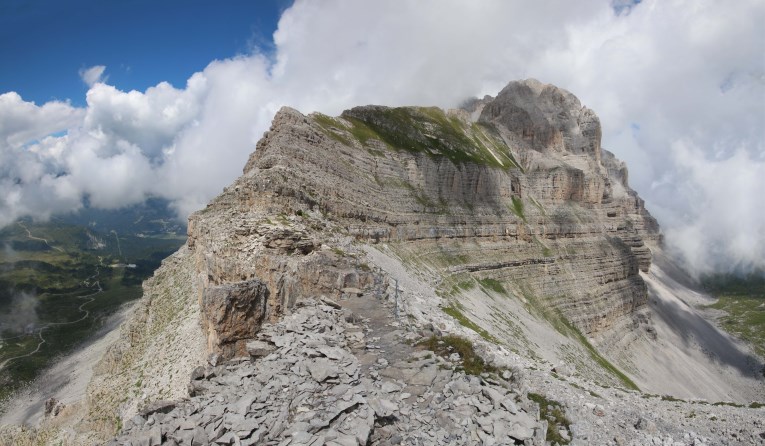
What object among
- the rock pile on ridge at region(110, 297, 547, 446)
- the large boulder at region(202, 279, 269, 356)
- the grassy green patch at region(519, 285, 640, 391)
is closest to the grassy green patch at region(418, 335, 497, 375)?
the rock pile on ridge at region(110, 297, 547, 446)

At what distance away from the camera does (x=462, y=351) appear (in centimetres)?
1499

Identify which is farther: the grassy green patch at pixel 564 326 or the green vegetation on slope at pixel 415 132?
the green vegetation on slope at pixel 415 132

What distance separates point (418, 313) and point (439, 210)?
4909 cm

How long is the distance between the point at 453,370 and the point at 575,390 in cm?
684

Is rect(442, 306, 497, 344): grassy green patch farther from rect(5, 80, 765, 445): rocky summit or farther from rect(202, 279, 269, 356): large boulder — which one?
rect(202, 279, 269, 356): large boulder

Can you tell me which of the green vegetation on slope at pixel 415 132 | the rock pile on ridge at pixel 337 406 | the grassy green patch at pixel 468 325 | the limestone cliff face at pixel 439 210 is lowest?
the grassy green patch at pixel 468 325

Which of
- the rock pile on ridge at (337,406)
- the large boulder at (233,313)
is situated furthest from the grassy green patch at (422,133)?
the rock pile on ridge at (337,406)

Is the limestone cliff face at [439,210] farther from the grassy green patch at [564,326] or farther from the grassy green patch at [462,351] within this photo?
the grassy green patch at [462,351]

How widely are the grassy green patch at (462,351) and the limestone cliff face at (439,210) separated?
29.5 feet

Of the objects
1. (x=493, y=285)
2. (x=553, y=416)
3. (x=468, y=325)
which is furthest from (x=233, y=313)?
(x=493, y=285)

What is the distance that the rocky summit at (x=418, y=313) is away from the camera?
458 inches

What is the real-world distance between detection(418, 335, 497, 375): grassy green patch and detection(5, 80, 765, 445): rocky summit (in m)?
0.08

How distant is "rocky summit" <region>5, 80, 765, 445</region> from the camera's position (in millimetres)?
11641

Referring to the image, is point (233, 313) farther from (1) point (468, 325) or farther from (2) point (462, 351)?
(1) point (468, 325)
